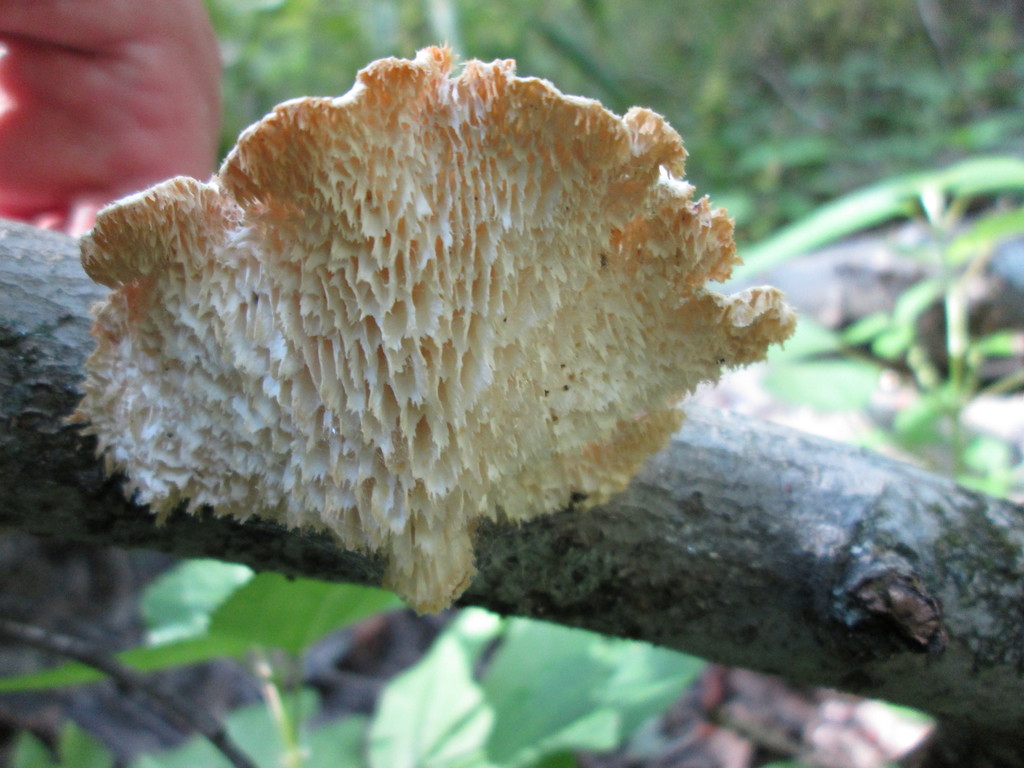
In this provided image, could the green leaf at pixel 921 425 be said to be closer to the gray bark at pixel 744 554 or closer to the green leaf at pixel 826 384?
the green leaf at pixel 826 384

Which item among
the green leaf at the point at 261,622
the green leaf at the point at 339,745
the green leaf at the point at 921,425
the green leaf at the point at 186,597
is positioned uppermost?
the green leaf at the point at 921,425

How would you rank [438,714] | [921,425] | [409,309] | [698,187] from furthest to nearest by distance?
[698,187], [921,425], [438,714], [409,309]

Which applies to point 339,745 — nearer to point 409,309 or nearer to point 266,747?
point 266,747

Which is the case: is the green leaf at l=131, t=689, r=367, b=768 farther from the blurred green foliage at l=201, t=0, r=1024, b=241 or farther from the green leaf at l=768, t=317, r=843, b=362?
the blurred green foliage at l=201, t=0, r=1024, b=241

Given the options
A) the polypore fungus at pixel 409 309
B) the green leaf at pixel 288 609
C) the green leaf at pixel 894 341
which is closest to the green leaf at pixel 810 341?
the green leaf at pixel 894 341

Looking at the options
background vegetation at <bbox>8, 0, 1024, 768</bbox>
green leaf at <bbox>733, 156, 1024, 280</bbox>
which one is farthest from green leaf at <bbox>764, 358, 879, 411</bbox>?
green leaf at <bbox>733, 156, 1024, 280</bbox>

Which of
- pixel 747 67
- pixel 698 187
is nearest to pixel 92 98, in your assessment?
pixel 698 187
